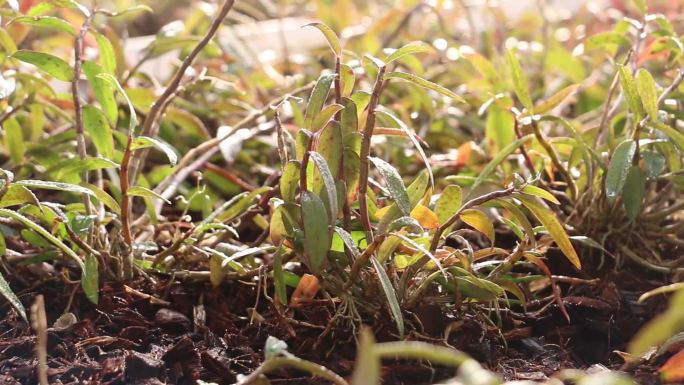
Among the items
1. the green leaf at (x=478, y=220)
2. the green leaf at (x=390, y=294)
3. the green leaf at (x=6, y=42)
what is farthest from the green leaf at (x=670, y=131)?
the green leaf at (x=6, y=42)

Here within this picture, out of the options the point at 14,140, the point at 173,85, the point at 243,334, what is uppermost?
the point at 173,85

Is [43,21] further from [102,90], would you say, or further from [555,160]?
[555,160]

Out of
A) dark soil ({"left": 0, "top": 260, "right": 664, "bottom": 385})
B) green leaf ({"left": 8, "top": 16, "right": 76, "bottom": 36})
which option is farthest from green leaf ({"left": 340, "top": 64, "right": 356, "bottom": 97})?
green leaf ({"left": 8, "top": 16, "right": 76, "bottom": 36})

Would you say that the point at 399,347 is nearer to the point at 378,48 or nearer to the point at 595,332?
the point at 595,332

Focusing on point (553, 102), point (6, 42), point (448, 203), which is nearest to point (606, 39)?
point (553, 102)

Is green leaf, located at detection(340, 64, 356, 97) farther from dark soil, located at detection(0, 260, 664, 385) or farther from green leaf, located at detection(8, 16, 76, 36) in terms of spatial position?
green leaf, located at detection(8, 16, 76, 36)

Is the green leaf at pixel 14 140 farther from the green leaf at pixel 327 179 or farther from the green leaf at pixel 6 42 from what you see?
the green leaf at pixel 327 179
